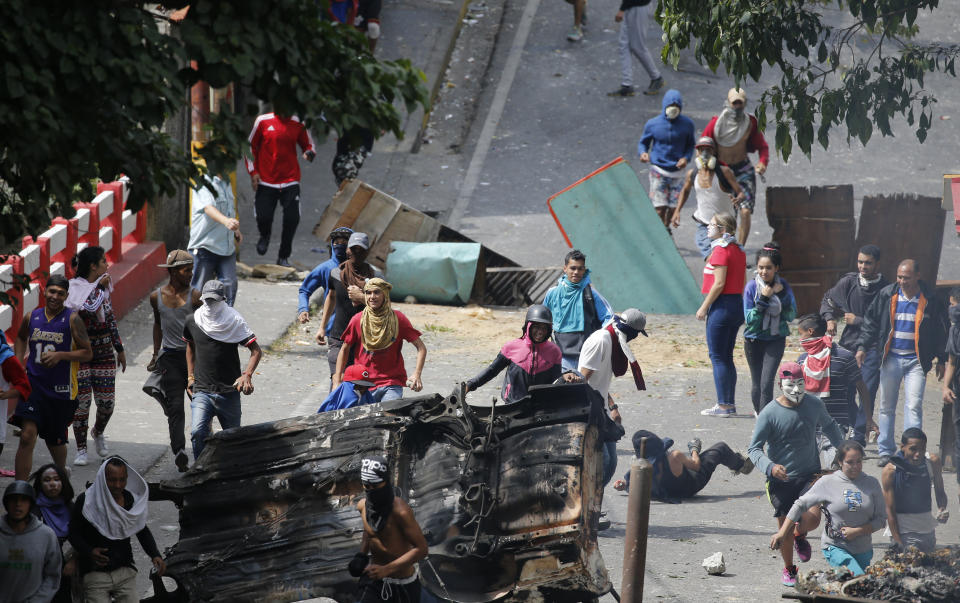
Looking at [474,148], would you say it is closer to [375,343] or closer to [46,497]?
[375,343]

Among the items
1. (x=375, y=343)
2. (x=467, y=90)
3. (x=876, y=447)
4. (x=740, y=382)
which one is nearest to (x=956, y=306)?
(x=876, y=447)

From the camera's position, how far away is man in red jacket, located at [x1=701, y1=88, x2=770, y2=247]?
14664 millimetres

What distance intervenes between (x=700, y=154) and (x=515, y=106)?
19.4 ft

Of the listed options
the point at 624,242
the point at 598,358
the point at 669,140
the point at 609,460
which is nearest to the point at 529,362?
the point at 598,358

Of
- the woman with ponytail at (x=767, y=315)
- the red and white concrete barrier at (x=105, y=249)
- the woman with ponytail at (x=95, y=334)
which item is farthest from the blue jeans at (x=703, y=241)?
the woman with ponytail at (x=95, y=334)

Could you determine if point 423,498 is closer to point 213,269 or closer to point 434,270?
point 213,269

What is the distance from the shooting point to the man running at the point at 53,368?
8.93 meters

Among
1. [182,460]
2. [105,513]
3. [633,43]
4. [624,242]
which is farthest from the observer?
[633,43]

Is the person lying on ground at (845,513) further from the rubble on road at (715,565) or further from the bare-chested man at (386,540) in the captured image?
the bare-chested man at (386,540)

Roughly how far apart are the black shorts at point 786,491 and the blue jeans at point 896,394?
2220 mm

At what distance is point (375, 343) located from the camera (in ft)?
30.1

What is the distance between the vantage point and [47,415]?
8992 mm

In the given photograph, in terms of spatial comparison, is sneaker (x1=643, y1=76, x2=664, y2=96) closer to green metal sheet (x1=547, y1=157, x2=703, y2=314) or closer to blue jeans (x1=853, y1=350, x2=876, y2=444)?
green metal sheet (x1=547, y1=157, x2=703, y2=314)

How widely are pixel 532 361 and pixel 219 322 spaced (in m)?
2.26
